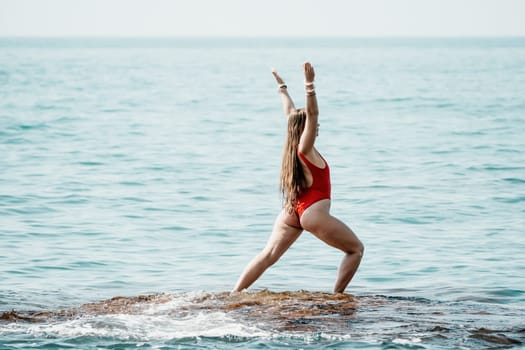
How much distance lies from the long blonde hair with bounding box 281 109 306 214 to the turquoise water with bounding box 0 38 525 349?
126 centimetres

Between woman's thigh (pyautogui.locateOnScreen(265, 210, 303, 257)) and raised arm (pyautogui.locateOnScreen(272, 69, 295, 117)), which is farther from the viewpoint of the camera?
raised arm (pyautogui.locateOnScreen(272, 69, 295, 117))

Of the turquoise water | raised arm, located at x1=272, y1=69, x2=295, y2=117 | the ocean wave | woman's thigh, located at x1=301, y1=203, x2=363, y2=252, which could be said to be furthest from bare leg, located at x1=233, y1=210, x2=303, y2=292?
raised arm, located at x1=272, y1=69, x2=295, y2=117

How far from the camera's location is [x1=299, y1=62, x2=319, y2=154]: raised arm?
26.4 feet

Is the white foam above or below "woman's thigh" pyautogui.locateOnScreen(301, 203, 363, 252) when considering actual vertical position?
below

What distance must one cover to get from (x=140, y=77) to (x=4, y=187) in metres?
51.4

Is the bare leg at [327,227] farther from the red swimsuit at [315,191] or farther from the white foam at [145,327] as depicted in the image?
the white foam at [145,327]

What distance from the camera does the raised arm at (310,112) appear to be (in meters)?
8.05

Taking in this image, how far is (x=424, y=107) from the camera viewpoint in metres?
41.5

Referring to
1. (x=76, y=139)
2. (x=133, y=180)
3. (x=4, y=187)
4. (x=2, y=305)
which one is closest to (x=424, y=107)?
(x=76, y=139)

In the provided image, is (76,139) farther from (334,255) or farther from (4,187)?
(334,255)

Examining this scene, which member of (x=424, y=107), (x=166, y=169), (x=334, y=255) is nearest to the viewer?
(x=334, y=255)

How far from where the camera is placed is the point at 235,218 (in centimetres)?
1589

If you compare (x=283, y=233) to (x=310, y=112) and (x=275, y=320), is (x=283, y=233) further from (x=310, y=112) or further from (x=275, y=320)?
(x=310, y=112)

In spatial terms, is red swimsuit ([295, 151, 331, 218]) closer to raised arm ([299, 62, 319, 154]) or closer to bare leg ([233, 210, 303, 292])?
bare leg ([233, 210, 303, 292])
